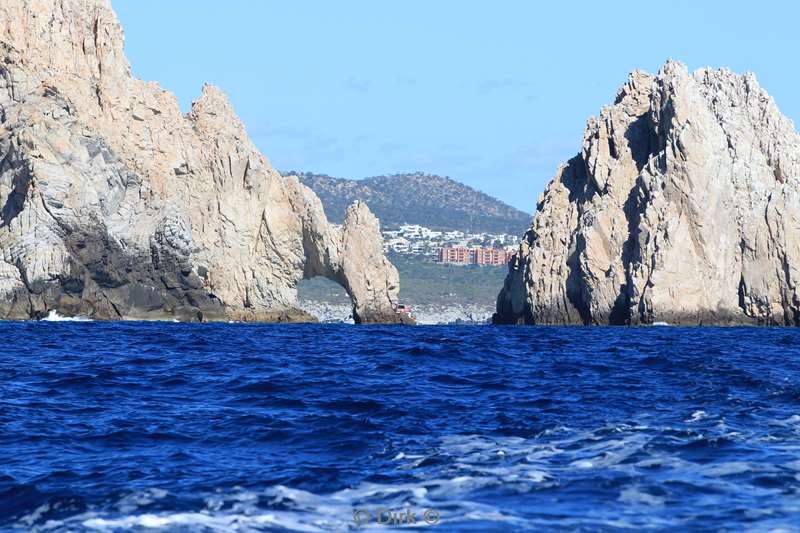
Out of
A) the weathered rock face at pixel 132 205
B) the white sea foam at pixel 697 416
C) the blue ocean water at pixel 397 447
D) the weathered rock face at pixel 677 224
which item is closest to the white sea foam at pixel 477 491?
the blue ocean water at pixel 397 447

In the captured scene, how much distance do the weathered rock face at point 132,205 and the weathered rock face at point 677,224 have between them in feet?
54.9

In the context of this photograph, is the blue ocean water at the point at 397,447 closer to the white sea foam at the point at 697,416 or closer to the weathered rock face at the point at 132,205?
the white sea foam at the point at 697,416

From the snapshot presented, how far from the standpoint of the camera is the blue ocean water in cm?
1702

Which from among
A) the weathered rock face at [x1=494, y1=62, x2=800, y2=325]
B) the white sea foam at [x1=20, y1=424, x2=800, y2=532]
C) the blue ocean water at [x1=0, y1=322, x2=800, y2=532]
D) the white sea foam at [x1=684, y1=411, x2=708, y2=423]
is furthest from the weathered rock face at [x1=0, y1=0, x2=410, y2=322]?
the white sea foam at [x1=20, y1=424, x2=800, y2=532]

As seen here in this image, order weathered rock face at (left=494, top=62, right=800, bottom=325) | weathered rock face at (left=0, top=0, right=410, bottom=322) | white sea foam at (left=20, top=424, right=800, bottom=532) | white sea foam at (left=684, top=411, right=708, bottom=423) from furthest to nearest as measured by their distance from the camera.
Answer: weathered rock face at (left=494, top=62, right=800, bottom=325) < weathered rock face at (left=0, top=0, right=410, bottom=322) < white sea foam at (left=684, top=411, right=708, bottom=423) < white sea foam at (left=20, top=424, right=800, bottom=532)

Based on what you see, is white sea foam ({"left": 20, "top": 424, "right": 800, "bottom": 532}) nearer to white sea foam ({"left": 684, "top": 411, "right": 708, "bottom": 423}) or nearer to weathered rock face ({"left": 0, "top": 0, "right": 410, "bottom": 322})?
white sea foam ({"left": 684, "top": 411, "right": 708, "bottom": 423})

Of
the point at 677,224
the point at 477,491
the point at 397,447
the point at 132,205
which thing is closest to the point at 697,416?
the point at 397,447

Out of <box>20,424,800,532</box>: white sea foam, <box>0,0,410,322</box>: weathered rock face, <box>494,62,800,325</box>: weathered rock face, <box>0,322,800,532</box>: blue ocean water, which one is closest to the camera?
<box>20,424,800,532</box>: white sea foam

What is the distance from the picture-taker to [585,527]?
16.0m

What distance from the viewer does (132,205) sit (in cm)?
10450

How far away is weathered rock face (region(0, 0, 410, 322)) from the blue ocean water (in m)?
59.0

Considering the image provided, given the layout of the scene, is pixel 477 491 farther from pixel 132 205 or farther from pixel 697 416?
pixel 132 205

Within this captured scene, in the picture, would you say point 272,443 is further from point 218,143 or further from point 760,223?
point 218,143

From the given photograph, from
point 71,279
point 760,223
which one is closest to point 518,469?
point 71,279
